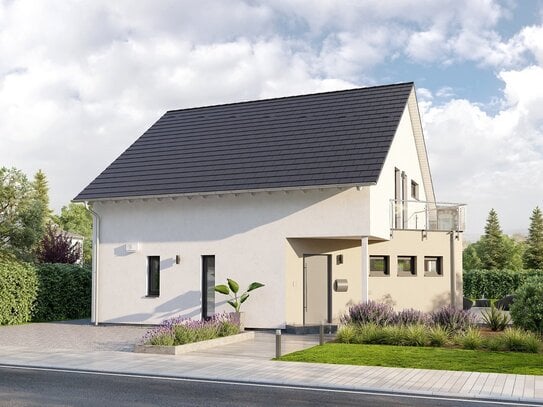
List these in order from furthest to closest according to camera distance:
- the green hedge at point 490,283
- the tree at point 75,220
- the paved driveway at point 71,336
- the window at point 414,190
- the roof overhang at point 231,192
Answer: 1. the tree at point 75,220
2. the green hedge at point 490,283
3. the window at point 414,190
4. the roof overhang at point 231,192
5. the paved driveway at point 71,336

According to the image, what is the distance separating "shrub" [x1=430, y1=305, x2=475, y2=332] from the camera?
57.6ft

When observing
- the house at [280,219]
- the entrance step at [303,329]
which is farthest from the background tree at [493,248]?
the entrance step at [303,329]

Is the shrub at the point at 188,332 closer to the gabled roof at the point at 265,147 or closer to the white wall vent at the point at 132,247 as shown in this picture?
the gabled roof at the point at 265,147

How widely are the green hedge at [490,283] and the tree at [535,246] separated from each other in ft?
60.4

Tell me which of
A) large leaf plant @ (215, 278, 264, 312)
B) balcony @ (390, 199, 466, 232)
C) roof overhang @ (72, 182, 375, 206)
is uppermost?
roof overhang @ (72, 182, 375, 206)

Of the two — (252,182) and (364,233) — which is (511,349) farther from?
(252,182)

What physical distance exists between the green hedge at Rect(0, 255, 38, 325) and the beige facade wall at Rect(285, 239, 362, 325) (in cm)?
986

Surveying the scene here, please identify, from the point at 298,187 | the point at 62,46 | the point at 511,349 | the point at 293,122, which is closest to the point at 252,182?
the point at 298,187

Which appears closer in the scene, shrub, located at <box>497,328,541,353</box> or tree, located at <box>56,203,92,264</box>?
shrub, located at <box>497,328,541,353</box>

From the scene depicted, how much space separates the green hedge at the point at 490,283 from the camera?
40.7 m

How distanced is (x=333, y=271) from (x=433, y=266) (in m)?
4.46

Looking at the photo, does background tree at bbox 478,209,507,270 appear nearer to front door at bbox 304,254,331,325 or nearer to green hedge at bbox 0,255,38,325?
front door at bbox 304,254,331,325

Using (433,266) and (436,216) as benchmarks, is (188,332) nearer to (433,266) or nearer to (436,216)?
(433,266)

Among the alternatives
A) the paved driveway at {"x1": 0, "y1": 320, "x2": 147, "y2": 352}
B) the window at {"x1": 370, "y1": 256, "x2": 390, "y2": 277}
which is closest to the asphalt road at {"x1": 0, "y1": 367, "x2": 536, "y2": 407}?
the paved driveway at {"x1": 0, "y1": 320, "x2": 147, "y2": 352}
